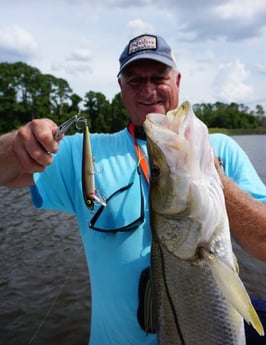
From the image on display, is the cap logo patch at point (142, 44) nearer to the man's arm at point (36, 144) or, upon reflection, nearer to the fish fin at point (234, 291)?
the man's arm at point (36, 144)

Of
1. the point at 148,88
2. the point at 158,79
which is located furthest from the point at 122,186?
the point at 158,79

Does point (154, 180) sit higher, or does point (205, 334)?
point (154, 180)

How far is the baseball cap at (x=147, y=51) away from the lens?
3.39m

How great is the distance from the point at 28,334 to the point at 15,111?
5757cm

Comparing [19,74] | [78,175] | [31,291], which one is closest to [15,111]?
[19,74]

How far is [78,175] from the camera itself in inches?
124

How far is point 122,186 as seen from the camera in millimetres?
3061

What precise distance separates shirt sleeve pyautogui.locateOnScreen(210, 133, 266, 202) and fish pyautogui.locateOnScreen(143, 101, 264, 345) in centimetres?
107

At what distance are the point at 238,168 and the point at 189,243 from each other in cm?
133

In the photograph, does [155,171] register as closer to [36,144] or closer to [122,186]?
[36,144]

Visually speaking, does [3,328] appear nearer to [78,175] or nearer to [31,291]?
[31,291]

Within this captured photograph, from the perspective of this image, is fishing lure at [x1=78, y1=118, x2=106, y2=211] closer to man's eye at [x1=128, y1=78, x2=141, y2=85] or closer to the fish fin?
man's eye at [x1=128, y1=78, x2=141, y2=85]

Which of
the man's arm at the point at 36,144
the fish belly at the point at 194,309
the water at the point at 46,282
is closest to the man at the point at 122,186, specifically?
the man's arm at the point at 36,144

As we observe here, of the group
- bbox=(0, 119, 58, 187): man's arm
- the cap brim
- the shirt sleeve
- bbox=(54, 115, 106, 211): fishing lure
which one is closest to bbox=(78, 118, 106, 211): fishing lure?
bbox=(54, 115, 106, 211): fishing lure
